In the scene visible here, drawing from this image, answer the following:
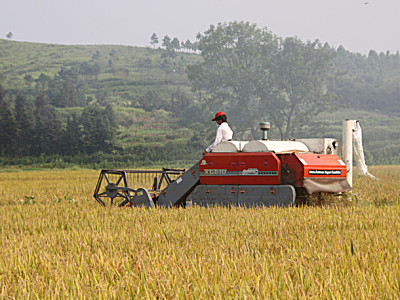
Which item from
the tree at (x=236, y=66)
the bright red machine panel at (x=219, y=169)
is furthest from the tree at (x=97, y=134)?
the bright red machine panel at (x=219, y=169)

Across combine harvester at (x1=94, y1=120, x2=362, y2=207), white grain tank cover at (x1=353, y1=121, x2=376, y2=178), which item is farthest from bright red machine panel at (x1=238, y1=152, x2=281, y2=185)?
white grain tank cover at (x1=353, y1=121, x2=376, y2=178)

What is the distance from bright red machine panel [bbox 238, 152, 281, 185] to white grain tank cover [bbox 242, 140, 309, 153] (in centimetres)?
10

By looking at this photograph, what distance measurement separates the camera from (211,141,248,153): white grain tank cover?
33.0ft

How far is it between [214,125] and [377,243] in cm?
5451

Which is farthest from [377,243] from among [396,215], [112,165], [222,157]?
[112,165]

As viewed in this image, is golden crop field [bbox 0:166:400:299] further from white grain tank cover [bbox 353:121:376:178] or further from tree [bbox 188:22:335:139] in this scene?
tree [bbox 188:22:335:139]

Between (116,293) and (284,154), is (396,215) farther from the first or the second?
(116,293)

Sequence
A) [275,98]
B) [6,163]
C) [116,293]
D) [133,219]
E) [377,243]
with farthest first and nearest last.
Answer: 1. [275,98]
2. [6,163]
3. [133,219]
4. [377,243]
5. [116,293]

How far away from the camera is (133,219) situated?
28.2 feet

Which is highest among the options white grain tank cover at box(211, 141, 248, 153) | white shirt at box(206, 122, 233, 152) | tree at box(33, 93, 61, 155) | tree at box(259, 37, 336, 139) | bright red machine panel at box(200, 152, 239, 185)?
tree at box(259, 37, 336, 139)

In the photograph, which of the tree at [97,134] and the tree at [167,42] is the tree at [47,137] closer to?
the tree at [97,134]

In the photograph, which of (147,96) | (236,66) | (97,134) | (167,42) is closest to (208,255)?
(97,134)

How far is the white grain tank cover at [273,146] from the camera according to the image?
9.75 meters

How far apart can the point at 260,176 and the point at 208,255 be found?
4256 millimetres
